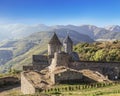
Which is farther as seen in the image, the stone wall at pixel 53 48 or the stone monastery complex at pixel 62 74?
the stone wall at pixel 53 48

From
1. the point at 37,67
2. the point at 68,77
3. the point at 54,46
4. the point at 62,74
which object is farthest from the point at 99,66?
the point at 62,74

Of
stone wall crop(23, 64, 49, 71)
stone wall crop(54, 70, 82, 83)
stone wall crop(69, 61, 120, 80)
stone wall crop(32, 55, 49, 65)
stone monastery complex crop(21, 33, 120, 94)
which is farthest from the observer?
stone wall crop(32, 55, 49, 65)

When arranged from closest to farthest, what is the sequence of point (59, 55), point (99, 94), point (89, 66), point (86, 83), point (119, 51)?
point (99, 94), point (86, 83), point (59, 55), point (89, 66), point (119, 51)

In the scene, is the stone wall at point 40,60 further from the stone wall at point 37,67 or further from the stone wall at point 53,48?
the stone wall at point 53,48

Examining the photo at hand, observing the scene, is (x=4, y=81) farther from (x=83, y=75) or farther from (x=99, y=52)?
(x=99, y=52)

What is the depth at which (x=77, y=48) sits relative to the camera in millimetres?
136625

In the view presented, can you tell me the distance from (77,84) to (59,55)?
58.5 ft

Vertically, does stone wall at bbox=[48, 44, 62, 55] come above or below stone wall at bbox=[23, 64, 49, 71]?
above

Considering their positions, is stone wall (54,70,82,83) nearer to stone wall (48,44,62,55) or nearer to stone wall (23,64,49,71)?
stone wall (23,64,49,71)

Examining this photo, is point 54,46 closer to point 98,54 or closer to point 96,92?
point 98,54

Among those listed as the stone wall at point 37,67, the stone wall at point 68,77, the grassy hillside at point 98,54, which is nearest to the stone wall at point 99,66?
the stone wall at point 37,67

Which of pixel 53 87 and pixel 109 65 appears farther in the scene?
pixel 109 65

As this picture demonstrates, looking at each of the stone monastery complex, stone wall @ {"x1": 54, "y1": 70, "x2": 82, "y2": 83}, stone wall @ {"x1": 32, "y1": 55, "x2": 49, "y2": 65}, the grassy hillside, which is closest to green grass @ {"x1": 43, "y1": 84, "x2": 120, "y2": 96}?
the stone monastery complex

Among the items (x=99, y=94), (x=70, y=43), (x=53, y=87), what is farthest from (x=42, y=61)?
(x=99, y=94)
